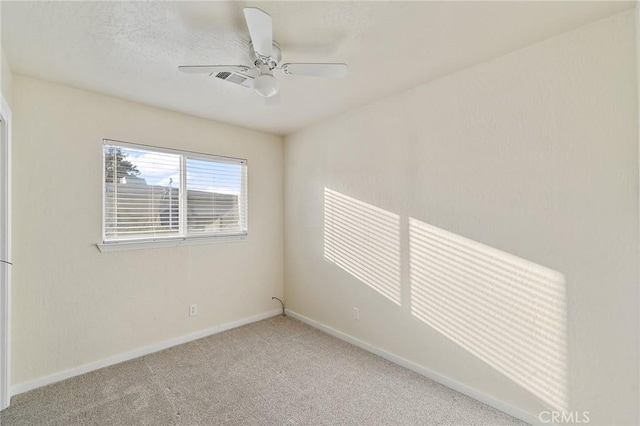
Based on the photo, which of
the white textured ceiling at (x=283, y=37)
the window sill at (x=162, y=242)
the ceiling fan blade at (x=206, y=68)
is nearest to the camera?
the white textured ceiling at (x=283, y=37)

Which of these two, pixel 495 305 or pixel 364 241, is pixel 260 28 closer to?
pixel 364 241

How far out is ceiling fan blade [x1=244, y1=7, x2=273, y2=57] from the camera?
1.32 meters

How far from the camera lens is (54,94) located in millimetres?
2379

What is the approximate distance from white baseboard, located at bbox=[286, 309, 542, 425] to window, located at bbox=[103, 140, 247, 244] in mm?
1680

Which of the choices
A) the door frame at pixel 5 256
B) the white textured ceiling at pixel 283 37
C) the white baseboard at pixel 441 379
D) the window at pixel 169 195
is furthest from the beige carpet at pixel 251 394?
the white textured ceiling at pixel 283 37

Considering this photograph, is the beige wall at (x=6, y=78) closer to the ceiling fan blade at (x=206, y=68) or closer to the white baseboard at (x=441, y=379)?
the ceiling fan blade at (x=206, y=68)

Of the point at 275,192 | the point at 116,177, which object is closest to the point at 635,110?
the point at 275,192

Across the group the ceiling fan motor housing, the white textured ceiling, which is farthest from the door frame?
the ceiling fan motor housing

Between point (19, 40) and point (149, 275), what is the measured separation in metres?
1.99

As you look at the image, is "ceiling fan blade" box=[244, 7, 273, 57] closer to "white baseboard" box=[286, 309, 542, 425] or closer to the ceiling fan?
the ceiling fan

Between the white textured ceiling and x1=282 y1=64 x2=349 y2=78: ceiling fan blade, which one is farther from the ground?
the white textured ceiling

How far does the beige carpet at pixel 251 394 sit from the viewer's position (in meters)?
1.94

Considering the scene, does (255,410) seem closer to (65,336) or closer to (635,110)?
(65,336)

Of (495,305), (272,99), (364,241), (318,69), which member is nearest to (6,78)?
(272,99)
